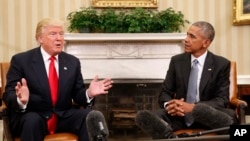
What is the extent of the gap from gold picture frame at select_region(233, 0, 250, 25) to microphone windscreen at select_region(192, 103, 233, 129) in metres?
3.28

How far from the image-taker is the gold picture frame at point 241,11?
17.4ft

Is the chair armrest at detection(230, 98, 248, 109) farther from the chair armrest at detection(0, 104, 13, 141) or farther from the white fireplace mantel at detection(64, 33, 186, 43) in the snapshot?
the chair armrest at detection(0, 104, 13, 141)

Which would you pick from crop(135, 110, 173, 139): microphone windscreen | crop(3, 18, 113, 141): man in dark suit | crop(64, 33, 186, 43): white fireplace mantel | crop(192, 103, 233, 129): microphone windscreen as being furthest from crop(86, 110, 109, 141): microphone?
crop(64, 33, 186, 43): white fireplace mantel

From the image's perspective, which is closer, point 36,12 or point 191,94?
point 191,94

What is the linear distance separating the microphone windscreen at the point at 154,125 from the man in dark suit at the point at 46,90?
93 cm

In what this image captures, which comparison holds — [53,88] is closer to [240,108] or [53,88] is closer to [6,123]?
[6,123]

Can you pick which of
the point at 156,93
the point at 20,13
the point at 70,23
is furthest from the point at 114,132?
the point at 20,13

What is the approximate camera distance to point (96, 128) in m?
1.56

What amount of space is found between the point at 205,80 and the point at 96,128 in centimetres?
212

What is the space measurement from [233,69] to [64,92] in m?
1.57

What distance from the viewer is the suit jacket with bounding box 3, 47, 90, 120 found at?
128 inches

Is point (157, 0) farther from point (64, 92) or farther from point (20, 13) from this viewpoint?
point (64, 92)

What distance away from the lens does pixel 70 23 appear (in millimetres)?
5344

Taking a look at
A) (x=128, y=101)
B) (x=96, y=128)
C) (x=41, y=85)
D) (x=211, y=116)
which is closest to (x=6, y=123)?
(x=41, y=85)
